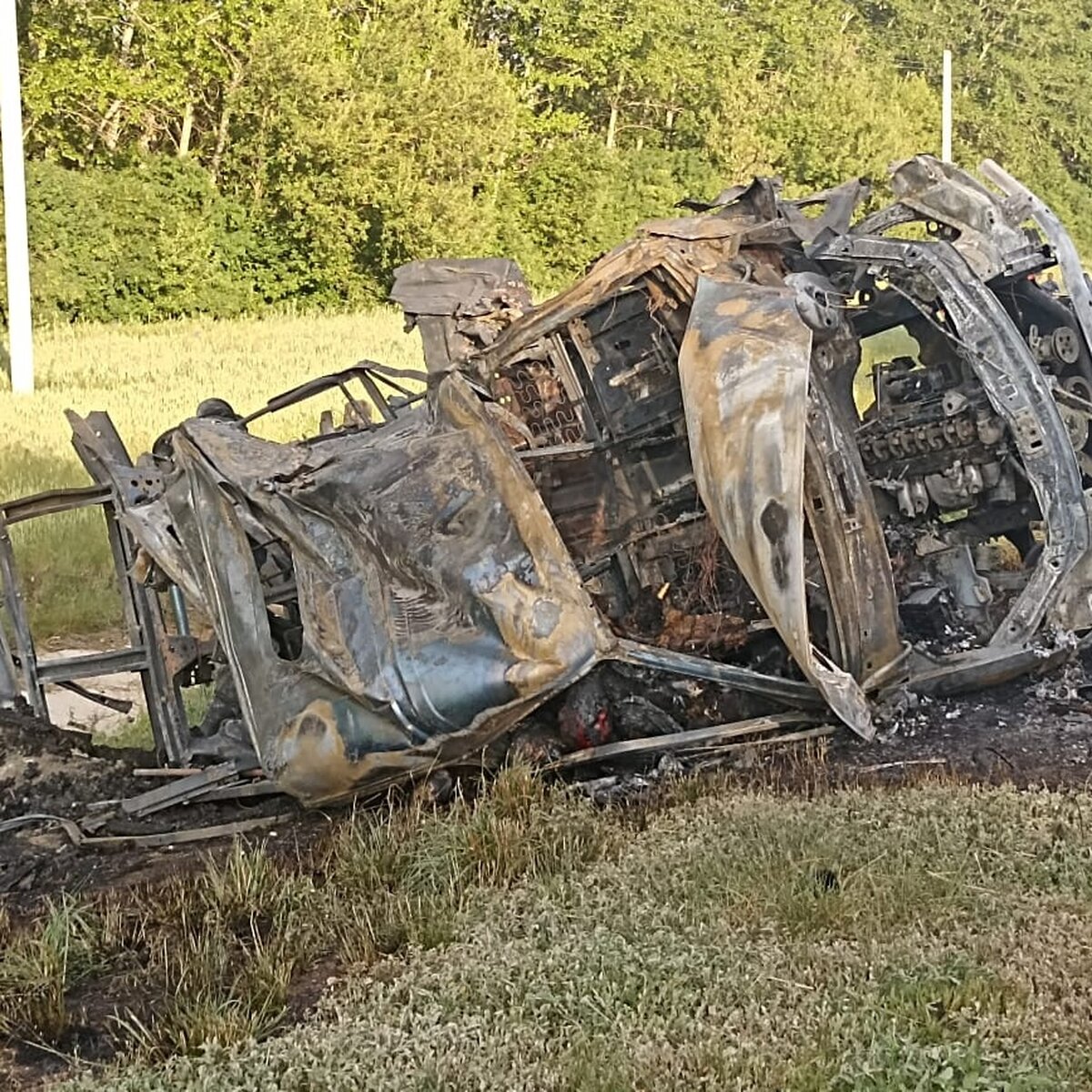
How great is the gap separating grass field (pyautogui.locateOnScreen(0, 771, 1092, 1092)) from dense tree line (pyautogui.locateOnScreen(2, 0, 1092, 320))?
2328 cm

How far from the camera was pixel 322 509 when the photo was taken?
498cm

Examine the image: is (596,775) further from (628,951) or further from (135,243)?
(135,243)

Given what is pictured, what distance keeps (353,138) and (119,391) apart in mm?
14061

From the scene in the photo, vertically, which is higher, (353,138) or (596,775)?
(353,138)

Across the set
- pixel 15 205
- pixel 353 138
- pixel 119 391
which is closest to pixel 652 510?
pixel 119 391

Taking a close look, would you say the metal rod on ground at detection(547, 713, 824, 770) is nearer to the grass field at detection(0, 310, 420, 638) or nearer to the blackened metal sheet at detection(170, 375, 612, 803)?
the blackened metal sheet at detection(170, 375, 612, 803)

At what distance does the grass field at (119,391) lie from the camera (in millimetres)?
9570

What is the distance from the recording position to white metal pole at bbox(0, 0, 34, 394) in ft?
54.0

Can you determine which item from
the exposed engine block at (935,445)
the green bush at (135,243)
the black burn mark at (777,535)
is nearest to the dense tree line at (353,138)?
the green bush at (135,243)

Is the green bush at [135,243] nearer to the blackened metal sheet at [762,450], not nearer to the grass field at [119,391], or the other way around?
the grass field at [119,391]

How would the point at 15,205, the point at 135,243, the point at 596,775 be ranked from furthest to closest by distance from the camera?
the point at 135,243 < the point at 15,205 < the point at 596,775

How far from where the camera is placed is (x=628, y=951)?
148 inches

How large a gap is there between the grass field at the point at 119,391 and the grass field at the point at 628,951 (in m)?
5.33

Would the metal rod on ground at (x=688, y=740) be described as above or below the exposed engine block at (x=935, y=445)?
below
